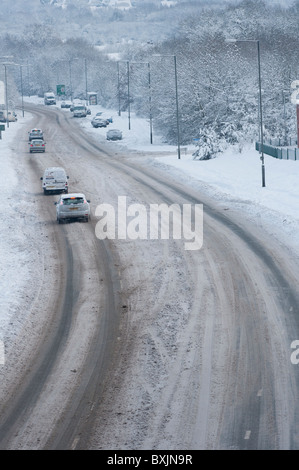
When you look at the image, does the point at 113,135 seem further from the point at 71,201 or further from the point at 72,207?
the point at 72,207

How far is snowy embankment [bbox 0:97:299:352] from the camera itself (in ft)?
94.7

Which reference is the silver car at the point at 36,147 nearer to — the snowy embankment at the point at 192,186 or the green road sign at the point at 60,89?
the snowy embankment at the point at 192,186

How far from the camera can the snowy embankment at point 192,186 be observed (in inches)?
1136

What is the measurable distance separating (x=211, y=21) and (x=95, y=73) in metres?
46.6

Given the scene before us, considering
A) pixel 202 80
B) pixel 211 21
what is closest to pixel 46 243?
pixel 202 80

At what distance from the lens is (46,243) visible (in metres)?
35.6

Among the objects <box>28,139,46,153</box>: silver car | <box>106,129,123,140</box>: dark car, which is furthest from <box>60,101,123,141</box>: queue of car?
<box>28,139,46,153</box>: silver car

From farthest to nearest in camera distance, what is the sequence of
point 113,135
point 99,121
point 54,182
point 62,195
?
point 99,121 → point 113,135 → point 54,182 → point 62,195

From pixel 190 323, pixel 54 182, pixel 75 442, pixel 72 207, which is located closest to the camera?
pixel 75 442

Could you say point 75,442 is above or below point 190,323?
below

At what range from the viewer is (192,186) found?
51.5 m

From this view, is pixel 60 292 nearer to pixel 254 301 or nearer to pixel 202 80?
pixel 254 301

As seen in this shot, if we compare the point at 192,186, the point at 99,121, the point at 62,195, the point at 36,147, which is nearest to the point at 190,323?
the point at 62,195

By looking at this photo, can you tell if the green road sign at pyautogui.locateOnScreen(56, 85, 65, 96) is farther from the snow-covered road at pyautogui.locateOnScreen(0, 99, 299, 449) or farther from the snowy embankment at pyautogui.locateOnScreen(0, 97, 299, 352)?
the snow-covered road at pyautogui.locateOnScreen(0, 99, 299, 449)
